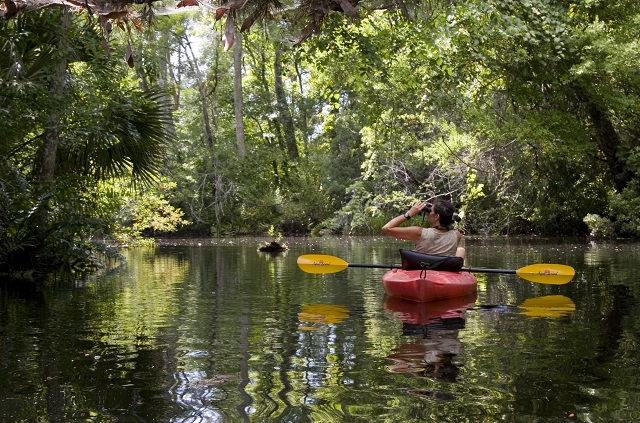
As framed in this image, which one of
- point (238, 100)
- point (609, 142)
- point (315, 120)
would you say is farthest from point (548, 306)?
point (315, 120)

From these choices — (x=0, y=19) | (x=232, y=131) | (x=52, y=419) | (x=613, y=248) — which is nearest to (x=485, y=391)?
(x=52, y=419)

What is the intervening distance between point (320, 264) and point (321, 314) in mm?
3787

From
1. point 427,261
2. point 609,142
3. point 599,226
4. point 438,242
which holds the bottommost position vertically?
point 427,261

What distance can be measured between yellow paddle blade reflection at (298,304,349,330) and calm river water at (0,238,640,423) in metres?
0.03

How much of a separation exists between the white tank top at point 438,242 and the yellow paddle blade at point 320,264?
Result: 1888mm

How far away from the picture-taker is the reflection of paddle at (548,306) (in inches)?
367

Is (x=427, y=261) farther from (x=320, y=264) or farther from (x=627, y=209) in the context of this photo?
(x=627, y=209)

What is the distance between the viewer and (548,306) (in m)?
10.0

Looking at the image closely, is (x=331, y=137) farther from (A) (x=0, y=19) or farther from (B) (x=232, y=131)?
(A) (x=0, y=19)

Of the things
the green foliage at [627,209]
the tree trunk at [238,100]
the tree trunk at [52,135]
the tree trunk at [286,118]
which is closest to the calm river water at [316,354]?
the tree trunk at [52,135]

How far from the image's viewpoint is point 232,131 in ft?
149

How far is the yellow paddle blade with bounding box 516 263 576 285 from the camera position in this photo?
11.5 m

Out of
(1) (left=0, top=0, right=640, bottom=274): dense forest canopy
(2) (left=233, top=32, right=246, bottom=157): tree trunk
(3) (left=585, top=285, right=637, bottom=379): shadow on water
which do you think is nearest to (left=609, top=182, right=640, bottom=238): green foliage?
(1) (left=0, top=0, right=640, bottom=274): dense forest canopy

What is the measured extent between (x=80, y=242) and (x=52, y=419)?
34.7ft
